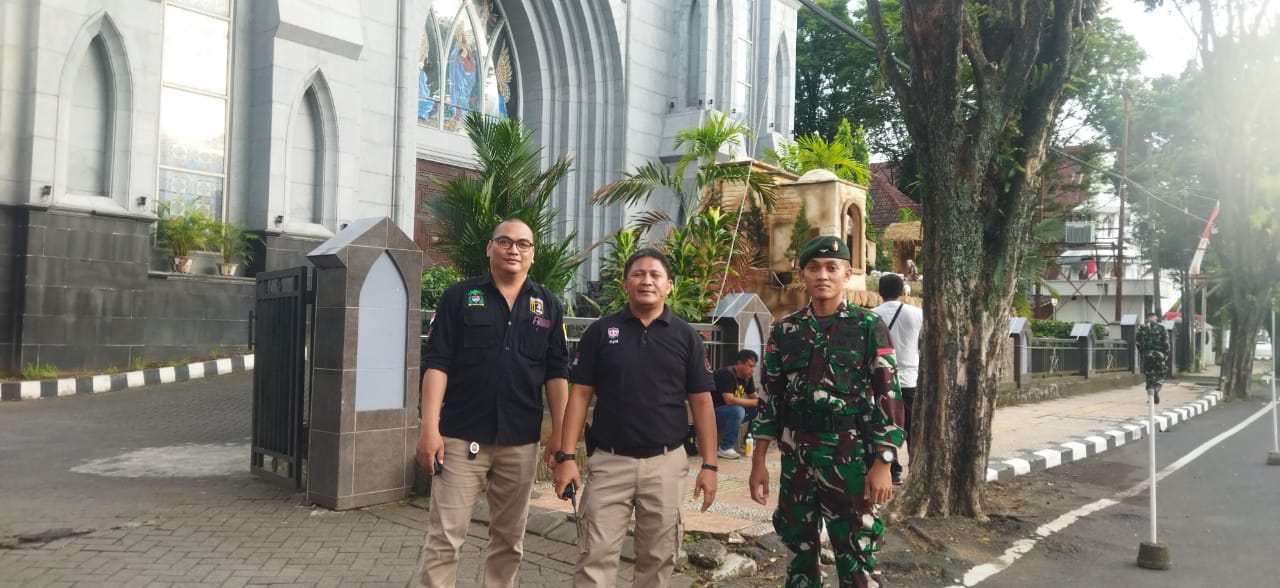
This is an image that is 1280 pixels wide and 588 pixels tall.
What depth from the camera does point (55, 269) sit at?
472 inches

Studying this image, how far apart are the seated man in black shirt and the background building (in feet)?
25.0

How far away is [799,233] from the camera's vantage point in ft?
48.5

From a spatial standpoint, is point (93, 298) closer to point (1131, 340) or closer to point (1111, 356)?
point (1111, 356)

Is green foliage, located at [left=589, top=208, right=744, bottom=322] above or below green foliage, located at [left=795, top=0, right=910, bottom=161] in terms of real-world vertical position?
below

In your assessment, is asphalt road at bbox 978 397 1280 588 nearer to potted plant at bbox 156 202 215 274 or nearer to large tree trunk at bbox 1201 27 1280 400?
large tree trunk at bbox 1201 27 1280 400

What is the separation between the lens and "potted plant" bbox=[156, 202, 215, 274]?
44.1ft

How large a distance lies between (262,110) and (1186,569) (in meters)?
14.1

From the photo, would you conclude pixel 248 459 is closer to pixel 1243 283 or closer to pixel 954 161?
pixel 954 161

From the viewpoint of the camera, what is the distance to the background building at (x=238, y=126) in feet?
39.5

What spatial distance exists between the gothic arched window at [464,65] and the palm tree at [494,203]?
954 cm

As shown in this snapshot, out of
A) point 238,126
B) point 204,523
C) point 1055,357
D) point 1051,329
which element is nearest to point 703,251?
point 204,523

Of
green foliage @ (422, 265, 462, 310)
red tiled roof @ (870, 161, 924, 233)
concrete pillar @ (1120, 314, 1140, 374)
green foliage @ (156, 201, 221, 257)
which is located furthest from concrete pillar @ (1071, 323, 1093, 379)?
green foliage @ (156, 201, 221, 257)

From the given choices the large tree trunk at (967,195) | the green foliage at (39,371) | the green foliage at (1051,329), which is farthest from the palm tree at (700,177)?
the green foliage at (1051,329)

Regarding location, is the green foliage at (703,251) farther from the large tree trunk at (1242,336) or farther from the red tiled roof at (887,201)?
the red tiled roof at (887,201)
